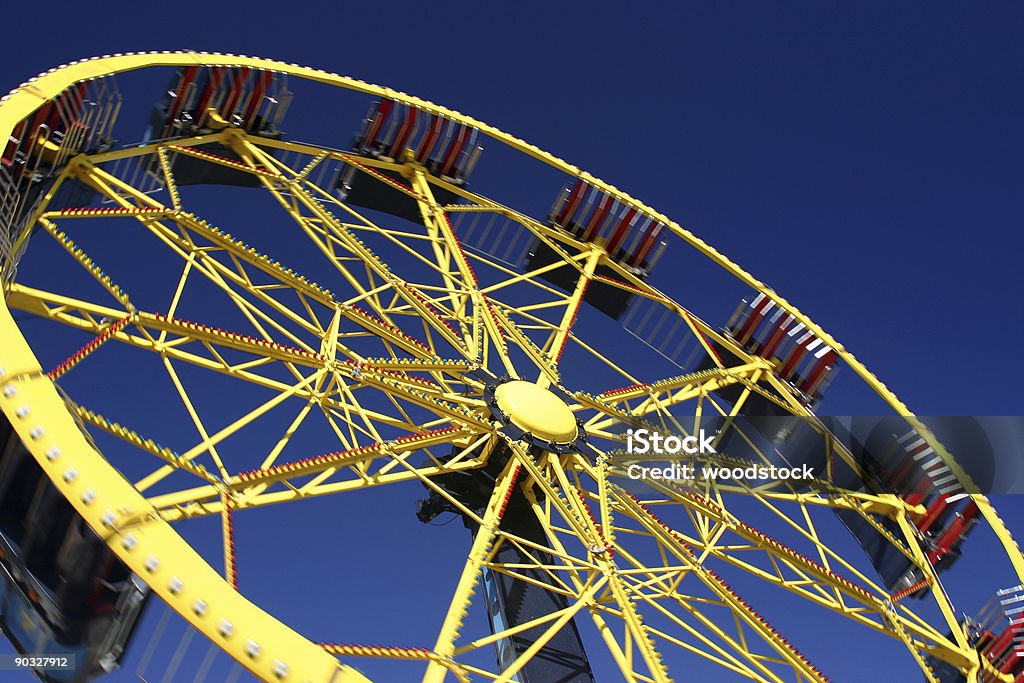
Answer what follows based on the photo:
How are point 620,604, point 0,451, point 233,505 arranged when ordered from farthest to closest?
point 620,604
point 233,505
point 0,451

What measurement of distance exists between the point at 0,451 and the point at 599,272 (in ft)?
57.9

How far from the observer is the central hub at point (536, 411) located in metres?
17.4

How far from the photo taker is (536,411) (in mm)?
17750

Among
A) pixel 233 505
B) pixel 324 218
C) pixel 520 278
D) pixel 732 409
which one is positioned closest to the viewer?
pixel 233 505

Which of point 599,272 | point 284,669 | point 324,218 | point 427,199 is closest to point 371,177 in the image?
point 427,199

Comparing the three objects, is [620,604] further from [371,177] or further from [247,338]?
[371,177]

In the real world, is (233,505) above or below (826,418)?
below

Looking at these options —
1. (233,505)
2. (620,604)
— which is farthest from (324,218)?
(620,604)

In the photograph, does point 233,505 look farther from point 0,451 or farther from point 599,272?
point 599,272

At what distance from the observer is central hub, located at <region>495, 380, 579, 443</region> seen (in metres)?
17.4

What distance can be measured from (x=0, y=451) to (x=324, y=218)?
10.2m

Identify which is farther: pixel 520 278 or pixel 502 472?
pixel 520 278

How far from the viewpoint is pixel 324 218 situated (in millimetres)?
19422

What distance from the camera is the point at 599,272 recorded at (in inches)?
1014
